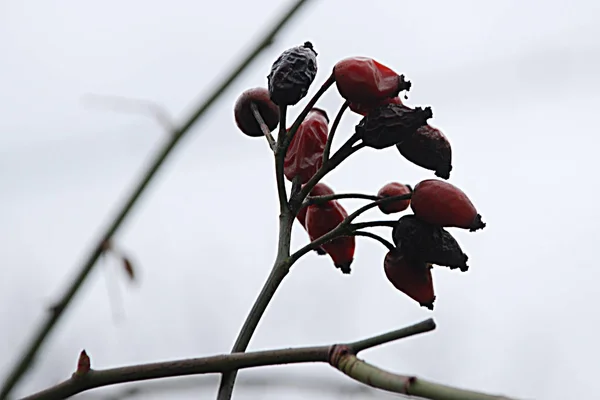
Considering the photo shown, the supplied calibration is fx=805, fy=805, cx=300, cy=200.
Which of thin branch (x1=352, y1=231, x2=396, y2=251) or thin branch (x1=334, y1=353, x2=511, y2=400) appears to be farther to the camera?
thin branch (x1=352, y1=231, x2=396, y2=251)

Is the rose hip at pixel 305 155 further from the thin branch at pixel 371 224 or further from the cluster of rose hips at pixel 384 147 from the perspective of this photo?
the thin branch at pixel 371 224

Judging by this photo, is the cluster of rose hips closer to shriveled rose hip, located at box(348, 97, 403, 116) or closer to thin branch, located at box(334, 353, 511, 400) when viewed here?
shriveled rose hip, located at box(348, 97, 403, 116)

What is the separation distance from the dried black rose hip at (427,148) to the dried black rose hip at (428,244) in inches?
2.8

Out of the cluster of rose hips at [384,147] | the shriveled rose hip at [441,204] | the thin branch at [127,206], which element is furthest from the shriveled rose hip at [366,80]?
the thin branch at [127,206]

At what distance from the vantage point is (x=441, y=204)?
832 millimetres

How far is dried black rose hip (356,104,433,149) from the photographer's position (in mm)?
Result: 820

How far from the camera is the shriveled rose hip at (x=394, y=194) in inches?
36.3

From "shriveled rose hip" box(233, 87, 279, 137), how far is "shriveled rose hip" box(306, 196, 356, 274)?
0.13 meters

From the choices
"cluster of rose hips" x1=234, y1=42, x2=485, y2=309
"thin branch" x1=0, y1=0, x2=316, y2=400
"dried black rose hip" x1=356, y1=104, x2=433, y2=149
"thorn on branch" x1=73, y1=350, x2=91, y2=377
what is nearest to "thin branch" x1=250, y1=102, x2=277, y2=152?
"cluster of rose hips" x1=234, y1=42, x2=485, y2=309

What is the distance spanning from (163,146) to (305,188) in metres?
0.47

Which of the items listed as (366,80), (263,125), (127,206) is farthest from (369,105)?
(127,206)

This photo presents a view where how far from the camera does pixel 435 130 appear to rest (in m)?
0.88

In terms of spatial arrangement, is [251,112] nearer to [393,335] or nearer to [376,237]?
[376,237]

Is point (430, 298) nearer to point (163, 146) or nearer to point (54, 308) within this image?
point (54, 308)
